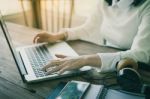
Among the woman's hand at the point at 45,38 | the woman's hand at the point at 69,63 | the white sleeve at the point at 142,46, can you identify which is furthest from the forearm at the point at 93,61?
the woman's hand at the point at 45,38

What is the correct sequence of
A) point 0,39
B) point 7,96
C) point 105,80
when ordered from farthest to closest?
point 0,39 → point 105,80 → point 7,96

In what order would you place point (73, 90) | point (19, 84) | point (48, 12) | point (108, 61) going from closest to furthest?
point (73, 90), point (19, 84), point (108, 61), point (48, 12)

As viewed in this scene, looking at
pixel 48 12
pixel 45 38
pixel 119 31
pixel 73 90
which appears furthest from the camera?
pixel 48 12

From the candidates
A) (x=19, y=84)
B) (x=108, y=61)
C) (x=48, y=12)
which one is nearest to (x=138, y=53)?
(x=108, y=61)

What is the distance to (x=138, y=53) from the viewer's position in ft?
3.41

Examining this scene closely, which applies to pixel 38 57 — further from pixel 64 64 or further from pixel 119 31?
pixel 119 31

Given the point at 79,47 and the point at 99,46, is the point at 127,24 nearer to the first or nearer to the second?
the point at 99,46

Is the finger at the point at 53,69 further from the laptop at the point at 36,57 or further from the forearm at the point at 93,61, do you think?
the forearm at the point at 93,61

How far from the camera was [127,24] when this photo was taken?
4.30 feet

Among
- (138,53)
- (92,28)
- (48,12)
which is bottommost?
(48,12)

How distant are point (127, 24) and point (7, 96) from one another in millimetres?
866

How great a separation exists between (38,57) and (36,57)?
0.01m

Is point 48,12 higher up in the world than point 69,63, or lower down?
lower down

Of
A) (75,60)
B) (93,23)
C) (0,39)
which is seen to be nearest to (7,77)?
(75,60)
